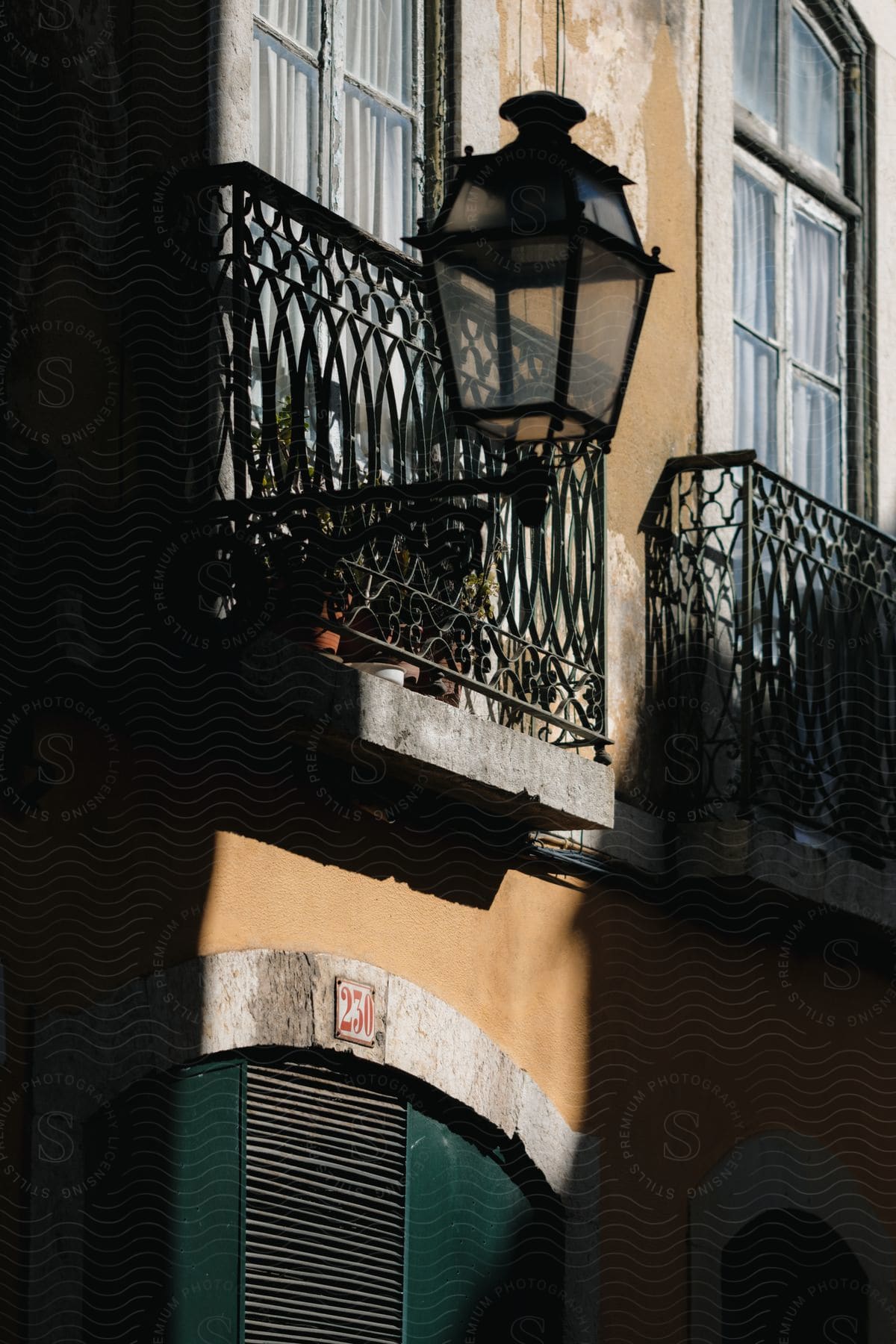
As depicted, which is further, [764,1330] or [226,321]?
[764,1330]

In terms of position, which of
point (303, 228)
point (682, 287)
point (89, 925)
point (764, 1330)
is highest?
point (682, 287)

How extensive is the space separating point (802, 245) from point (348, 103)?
3343 mm

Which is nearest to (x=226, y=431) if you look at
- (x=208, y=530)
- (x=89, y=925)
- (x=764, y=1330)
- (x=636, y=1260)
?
(x=208, y=530)

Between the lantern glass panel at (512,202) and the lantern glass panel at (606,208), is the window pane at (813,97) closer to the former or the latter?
the lantern glass panel at (606,208)

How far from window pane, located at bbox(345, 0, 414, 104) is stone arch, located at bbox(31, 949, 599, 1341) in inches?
115

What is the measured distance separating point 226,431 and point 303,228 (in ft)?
2.11

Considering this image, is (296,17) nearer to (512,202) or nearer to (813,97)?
(512,202)

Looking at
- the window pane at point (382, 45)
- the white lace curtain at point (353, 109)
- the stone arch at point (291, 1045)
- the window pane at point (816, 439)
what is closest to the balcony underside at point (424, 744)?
the stone arch at point (291, 1045)

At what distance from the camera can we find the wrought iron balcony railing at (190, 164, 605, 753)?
22.7 ft

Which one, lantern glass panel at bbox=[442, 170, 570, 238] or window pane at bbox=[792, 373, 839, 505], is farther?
window pane at bbox=[792, 373, 839, 505]

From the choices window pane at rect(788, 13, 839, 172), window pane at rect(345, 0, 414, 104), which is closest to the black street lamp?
window pane at rect(345, 0, 414, 104)

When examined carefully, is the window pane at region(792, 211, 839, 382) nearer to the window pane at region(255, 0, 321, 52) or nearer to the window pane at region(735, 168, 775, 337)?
the window pane at region(735, 168, 775, 337)

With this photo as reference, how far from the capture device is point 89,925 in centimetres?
641

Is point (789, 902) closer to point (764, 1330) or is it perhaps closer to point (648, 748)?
point (648, 748)
